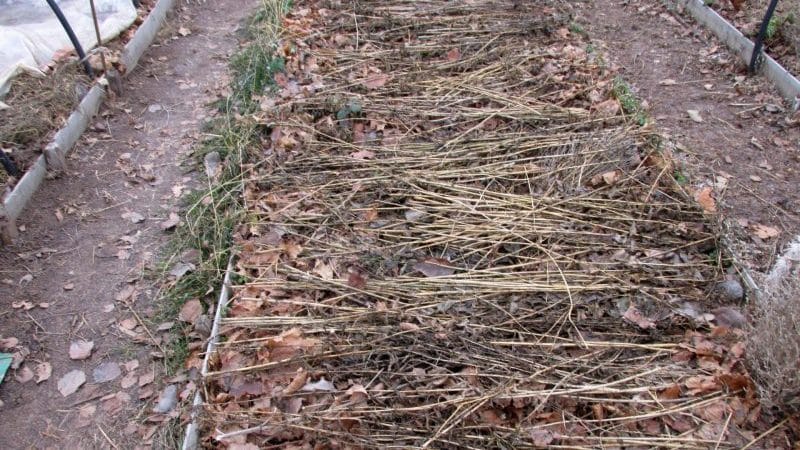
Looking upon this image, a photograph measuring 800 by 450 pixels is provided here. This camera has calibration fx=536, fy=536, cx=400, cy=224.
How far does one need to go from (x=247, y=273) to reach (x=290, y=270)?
0.28 metres

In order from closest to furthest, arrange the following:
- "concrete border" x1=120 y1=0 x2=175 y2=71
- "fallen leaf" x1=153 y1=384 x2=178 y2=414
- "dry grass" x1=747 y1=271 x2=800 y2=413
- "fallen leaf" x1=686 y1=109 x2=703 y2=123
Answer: "dry grass" x1=747 y1=271 x2=800 y2=413 < "fallen leaf" x1=153 y1=384 x2=178 y2=414 < "fallen leaf" x1=686 y1=109 x2=703 y2=123 < "concrete border" x1=120 y1=0 x2=175 y2=71

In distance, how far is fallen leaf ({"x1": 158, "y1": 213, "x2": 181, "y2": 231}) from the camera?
391 centimetres

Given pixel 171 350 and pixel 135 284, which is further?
pixel 135 284

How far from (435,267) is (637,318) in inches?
47.2

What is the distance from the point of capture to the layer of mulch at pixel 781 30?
4.97 meters

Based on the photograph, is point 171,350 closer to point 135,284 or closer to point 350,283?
point 135,284

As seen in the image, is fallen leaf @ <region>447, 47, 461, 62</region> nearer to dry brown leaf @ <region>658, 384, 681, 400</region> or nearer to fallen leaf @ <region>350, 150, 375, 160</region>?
fallen leaf @ <region>350, 150, 375, 160</region>

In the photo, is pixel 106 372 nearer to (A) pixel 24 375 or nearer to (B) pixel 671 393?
(A) pixel 24 375

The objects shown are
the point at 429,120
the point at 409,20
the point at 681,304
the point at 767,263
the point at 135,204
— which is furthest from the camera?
the point at 409,20

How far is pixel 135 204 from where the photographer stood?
4109 mm

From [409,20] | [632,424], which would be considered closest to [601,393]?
[632,424]

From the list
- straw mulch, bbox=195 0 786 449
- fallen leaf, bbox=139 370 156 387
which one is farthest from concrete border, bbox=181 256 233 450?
fallen leaf, bbox=139 370 156 387

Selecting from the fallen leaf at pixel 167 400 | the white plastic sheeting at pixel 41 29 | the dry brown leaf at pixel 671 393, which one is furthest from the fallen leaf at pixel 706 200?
the white plastic sheeting at pixel 41 29

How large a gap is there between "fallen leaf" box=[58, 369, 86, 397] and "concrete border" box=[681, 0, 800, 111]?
5.70m
